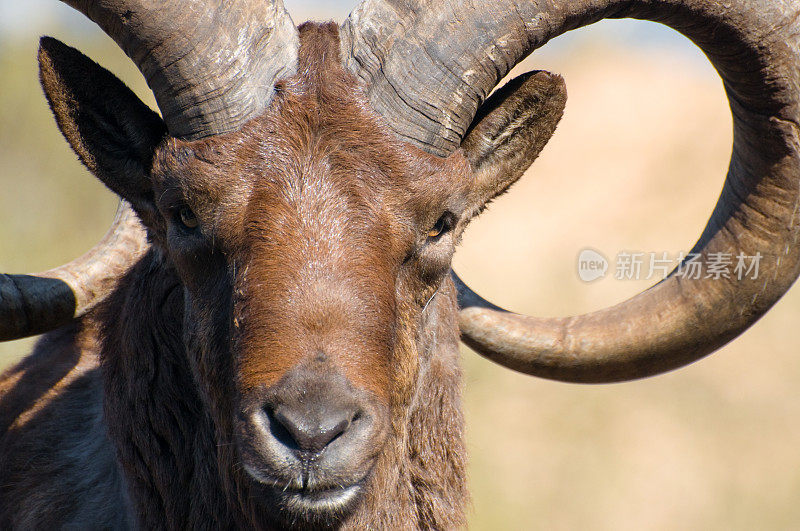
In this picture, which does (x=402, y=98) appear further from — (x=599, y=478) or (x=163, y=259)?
(x=599, y=478)

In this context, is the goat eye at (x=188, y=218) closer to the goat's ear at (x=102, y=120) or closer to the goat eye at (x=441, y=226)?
the goat's ear at (x=102, y=120)

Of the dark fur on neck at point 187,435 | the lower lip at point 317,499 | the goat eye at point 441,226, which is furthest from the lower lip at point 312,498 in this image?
the goat eye at point 441,226

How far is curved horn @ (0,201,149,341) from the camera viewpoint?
4.93 metres

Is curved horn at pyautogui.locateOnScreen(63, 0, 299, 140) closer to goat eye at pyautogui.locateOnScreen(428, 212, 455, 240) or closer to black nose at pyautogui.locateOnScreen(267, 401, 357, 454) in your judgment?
goat eye at pyautogui.locateOnScreen(428, 212, 455, 240)

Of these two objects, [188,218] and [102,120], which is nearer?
[188,218]

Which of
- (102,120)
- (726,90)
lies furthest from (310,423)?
(726,90)

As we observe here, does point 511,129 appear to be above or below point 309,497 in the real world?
above

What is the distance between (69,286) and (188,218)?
182cm

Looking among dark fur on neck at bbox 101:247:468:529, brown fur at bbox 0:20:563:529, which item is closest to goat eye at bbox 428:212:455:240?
brown fur at bbox 0:20:563:529

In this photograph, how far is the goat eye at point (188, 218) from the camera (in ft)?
12.6

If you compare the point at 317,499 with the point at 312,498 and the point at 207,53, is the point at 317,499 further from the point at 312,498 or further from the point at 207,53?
the point at 207,53

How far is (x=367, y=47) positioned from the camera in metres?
3.95

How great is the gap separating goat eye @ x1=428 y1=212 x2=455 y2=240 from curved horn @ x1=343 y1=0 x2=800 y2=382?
0.29m

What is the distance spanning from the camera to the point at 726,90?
5.00 metres
